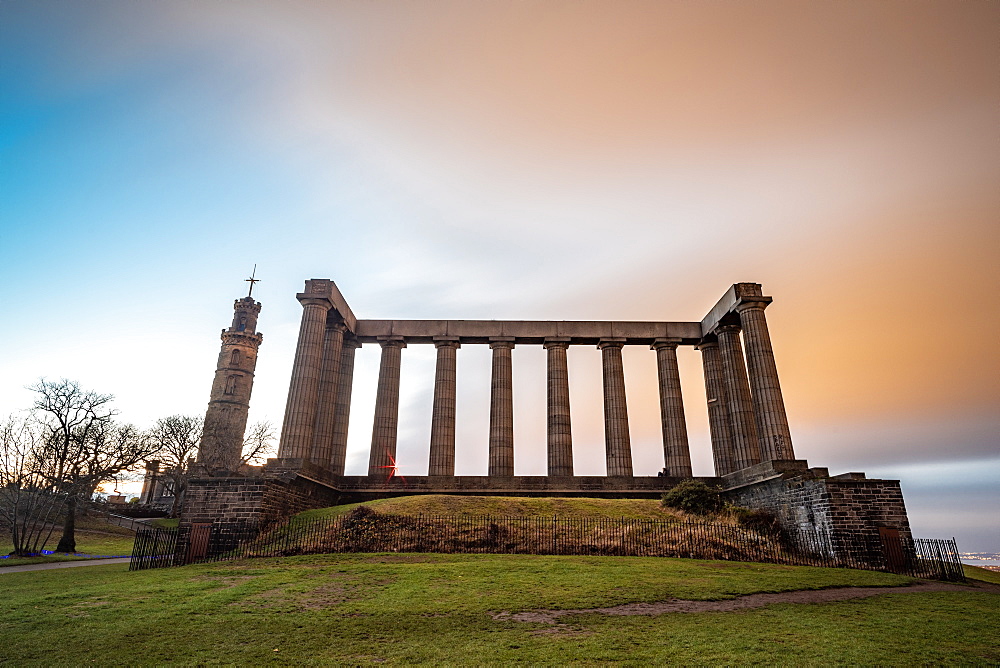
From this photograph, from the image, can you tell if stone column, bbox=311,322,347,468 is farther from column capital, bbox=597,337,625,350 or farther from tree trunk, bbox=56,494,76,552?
column capital, bbox=597,337,625,350

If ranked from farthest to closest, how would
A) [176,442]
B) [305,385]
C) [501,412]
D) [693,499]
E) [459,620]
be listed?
[176,442] → [501,412] → [305,385] → [693,499] → [459,620]

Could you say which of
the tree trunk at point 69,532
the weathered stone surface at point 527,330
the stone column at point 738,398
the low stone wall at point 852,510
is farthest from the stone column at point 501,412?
the tree trunk at point 69,532

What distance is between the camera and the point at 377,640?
33.4 ft

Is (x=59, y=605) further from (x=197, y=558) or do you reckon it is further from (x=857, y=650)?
(x=857, y=650)

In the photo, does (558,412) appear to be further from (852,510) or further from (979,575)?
(979,575)

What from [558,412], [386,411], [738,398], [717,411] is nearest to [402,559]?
[386,411]

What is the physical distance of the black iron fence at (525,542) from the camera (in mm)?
21344

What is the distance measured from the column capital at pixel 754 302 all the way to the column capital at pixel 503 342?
1683 cm

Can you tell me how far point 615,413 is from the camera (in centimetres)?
4191

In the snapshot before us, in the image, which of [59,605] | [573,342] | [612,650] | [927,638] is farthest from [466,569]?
[573,342]

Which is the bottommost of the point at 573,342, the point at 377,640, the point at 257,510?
the point at 377,640

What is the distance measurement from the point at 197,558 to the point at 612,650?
61.8 ft

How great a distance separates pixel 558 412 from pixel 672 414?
8.67m

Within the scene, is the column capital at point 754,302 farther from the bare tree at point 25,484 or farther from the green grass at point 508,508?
the bare tree at point 25,484
